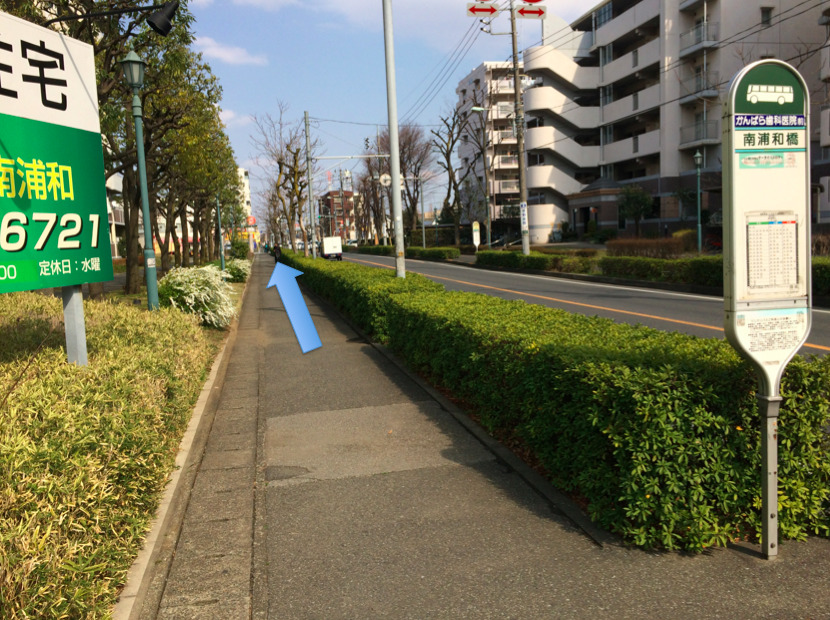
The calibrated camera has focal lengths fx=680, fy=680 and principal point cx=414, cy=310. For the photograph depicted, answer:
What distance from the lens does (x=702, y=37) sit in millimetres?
36625

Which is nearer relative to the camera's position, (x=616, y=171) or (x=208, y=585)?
(x=208, y=585)

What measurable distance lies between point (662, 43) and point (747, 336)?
136 ft

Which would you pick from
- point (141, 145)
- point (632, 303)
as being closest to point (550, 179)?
point (632, 303)

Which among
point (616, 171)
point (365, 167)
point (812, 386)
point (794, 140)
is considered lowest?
point (812, 386)

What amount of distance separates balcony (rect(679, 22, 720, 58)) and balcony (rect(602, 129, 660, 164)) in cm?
527

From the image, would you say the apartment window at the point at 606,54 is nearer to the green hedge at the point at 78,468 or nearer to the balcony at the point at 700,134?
the balcony at the point at 700,134

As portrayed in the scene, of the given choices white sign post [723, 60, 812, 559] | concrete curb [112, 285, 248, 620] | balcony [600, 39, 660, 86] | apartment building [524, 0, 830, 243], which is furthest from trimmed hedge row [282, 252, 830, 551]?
balcony [600, 39, 660, 86]

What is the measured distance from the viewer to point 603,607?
10.8ft

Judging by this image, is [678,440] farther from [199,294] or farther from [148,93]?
[148,93]

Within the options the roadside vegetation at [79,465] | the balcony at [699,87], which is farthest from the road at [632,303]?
the balcony at [699,87]

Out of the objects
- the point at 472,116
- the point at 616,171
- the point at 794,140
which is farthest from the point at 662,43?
the point at 794,140

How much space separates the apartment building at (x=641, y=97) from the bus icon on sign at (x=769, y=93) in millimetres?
27629

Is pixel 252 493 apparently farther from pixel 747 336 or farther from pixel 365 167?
pixel 365 167

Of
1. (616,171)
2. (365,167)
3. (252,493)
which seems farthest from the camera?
(365,167)
